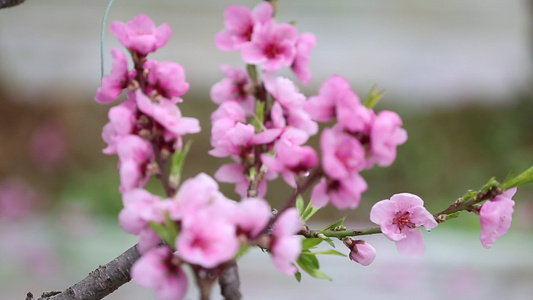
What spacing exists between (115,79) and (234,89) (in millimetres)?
82

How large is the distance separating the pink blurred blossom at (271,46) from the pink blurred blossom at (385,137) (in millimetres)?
86

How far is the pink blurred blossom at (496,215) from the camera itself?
0.45 meters

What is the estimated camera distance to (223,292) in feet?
1.28

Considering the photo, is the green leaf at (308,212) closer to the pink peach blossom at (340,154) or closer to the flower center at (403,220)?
the flower center at (403,220)

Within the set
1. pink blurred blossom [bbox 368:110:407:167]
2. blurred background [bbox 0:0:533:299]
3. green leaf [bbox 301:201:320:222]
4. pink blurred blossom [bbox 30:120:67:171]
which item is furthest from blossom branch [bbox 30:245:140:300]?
pink blurred blossom [bbox 30:120:67:171]

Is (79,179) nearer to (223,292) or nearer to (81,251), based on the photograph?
(81,251)

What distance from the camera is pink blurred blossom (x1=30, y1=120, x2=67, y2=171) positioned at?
2.63 metres

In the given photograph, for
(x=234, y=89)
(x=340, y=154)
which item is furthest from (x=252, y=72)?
(x=340, y=154)

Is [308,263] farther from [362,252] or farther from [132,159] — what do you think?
[132,159]

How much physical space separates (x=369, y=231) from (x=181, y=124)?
18 cm

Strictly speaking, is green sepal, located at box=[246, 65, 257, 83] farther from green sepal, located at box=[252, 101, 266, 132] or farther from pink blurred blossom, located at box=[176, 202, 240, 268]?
pink blurred blossom, located at box=[176, 202, 240, 268]

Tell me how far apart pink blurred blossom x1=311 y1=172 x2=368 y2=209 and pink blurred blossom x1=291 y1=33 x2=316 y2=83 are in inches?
3.3

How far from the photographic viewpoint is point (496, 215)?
45 centimetres

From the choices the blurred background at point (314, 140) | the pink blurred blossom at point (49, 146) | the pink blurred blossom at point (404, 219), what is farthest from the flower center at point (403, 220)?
the pink blurred blossom at point (49, 146)
